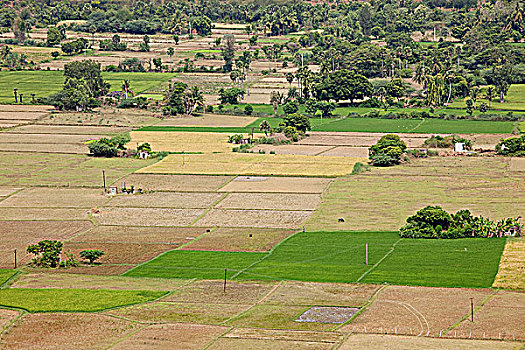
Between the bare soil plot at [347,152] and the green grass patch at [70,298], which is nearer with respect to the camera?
the green grass patch at [70,298]

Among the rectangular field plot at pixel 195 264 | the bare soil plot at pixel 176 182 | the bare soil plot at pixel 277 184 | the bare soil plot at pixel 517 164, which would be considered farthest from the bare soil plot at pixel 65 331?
the bare soil plot at pixel 517 164

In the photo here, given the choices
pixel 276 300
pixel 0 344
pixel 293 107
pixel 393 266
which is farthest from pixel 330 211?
pixel 293 107

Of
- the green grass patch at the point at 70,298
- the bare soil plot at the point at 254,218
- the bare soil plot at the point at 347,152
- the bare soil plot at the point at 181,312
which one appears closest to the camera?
the bare soil plot at the point at 181,312

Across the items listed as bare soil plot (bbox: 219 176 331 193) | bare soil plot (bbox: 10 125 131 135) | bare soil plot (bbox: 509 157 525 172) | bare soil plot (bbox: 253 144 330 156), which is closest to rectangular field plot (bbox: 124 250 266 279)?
bare soil plot (bbox: 219 176 331 193)

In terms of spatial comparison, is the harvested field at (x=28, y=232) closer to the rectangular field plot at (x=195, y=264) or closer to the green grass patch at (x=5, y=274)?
the green grass patch at (x=5, y=274)

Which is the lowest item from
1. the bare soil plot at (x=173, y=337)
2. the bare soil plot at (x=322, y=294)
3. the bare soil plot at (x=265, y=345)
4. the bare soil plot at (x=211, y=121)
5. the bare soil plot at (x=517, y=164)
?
the bare soil plot at (x=322, y=294)

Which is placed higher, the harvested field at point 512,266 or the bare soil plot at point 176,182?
the bare soil plot at point 176,182

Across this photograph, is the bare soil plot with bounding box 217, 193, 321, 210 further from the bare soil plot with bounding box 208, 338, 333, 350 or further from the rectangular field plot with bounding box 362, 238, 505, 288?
the bare soil plot with bounding box 208, 338, 333, 350

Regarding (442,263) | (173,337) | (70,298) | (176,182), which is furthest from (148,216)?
(173,337)
